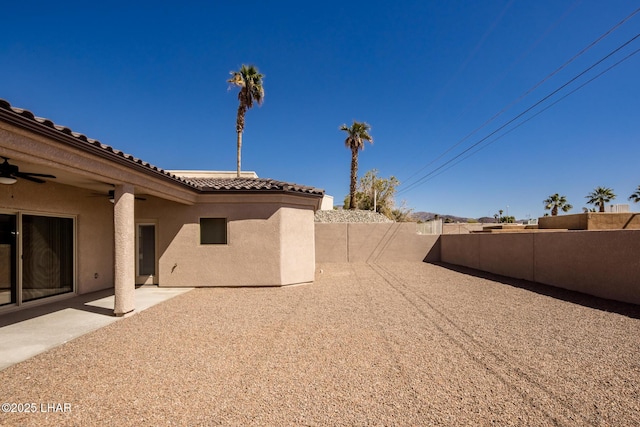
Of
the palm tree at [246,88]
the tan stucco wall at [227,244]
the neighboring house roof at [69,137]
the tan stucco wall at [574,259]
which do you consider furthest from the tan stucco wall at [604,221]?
the palm tree at [246,88]

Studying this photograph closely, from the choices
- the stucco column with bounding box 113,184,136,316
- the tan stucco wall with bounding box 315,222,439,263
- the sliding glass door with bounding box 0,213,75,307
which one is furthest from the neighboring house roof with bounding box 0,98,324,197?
the tan stucco wall with bounding box 315,222,439,263

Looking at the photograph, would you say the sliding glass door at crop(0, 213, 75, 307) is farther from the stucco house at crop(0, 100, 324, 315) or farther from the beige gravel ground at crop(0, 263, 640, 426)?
the beige gravel ground at crop(0, 263, 640, 426)

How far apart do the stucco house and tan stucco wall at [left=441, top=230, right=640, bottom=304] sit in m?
7.72

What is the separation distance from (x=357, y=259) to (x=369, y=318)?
37.8ft

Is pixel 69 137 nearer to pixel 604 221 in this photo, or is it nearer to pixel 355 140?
pixel 604 221

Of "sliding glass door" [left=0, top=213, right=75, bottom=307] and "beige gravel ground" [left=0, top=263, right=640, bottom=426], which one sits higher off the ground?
"sliding glass door" [left=0, top=213, right=75, bottom=307]

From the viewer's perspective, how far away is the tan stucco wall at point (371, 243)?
1730 centimetres

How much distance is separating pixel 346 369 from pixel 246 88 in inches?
890

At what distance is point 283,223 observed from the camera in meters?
9.16

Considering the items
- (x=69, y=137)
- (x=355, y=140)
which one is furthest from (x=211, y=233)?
(x=355, y=140)

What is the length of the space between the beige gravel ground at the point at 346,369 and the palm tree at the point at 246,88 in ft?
62.3

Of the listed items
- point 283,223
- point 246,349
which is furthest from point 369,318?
point 283,223

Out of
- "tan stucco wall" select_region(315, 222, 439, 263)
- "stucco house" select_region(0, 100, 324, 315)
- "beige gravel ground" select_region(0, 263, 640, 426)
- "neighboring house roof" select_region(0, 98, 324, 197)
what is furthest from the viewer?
"tan stucco wall" select_region(315, 222, 439, 263)

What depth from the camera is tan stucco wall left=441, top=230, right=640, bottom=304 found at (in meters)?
6.74
